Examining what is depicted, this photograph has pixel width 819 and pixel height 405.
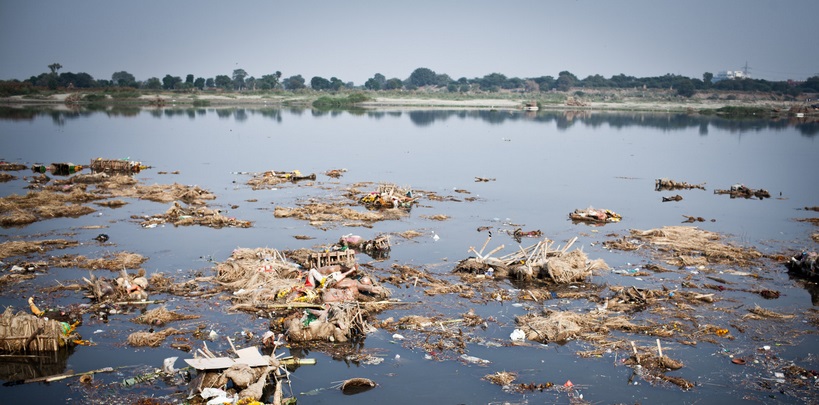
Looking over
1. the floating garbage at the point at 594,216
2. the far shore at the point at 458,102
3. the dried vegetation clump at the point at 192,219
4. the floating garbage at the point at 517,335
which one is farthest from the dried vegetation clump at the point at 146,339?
A: the far shore at the point at 458,102

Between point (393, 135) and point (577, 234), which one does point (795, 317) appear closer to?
point (577, 234)

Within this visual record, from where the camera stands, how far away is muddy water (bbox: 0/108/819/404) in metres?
11.2

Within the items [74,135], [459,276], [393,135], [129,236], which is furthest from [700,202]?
[74,135]

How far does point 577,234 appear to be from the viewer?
22594mm

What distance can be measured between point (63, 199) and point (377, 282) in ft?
54.9

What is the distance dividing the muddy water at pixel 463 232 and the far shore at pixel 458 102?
221ft

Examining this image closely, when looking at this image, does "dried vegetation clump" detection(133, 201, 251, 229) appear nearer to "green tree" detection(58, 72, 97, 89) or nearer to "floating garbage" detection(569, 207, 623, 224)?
"floating garbage" detection(569, 207, 623, 224)

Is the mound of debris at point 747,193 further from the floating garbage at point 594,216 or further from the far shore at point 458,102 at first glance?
the far shore at point 458,102

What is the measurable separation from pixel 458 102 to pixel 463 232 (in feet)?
442

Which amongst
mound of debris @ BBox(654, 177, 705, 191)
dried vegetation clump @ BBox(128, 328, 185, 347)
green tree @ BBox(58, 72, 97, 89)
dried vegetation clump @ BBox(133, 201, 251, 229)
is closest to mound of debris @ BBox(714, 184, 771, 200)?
mound of debris @ BBox(654, 177, 705, 191)

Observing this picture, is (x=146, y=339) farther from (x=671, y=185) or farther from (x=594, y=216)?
(x=671, y=185)

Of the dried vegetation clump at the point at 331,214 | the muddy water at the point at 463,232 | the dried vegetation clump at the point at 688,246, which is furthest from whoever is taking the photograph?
the dried vegetation clump at the point at 331,214

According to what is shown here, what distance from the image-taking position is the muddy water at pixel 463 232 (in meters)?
11.2

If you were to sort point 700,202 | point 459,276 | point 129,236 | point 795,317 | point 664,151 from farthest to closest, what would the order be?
point 664,151 < point 700,202 < point 129,236 < point 459,276 < point 795,317
